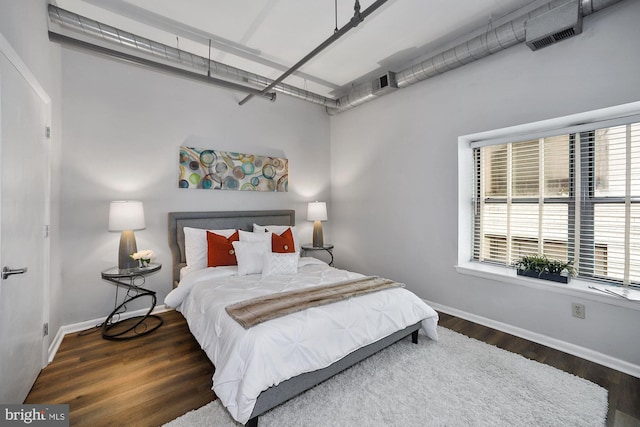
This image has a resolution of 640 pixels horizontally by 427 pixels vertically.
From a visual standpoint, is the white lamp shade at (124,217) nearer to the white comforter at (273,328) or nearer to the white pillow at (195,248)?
the white pillow at (195,248)

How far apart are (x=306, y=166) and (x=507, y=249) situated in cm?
317

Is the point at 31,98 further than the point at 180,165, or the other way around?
the point at 180,165

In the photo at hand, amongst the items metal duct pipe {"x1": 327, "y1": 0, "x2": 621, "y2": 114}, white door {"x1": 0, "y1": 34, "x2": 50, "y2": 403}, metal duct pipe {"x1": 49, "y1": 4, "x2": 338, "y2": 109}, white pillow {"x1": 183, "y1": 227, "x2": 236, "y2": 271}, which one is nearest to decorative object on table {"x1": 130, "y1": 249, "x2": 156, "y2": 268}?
white pillow {"x1": 183, "y1": 227, "x2": 236, "y2": 271}

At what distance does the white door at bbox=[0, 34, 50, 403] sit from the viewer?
1.56 meters

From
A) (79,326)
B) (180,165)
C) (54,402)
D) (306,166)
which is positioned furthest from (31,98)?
(306,166)

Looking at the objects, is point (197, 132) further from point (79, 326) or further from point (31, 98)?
point (79, 326)

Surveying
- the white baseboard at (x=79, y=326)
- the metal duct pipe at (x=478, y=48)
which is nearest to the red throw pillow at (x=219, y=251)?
the white baseboard at (x=79, y=326)

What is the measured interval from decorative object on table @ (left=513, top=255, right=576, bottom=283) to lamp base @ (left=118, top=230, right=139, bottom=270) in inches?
164

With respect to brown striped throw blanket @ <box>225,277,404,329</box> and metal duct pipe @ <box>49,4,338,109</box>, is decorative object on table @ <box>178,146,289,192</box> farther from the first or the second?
brown striped throw blanket @ <box>225,277,404,329</box>

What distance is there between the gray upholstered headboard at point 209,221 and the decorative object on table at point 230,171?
38 cm

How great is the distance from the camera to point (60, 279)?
290cm

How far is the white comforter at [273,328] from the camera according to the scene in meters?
1.66

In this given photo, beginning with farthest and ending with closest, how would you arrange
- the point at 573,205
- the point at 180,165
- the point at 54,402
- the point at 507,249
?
the point at 180,165
the point at 507,249
the point at 573,205
the point at 54,402

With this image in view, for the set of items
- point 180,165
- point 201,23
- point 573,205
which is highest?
point 201,23
